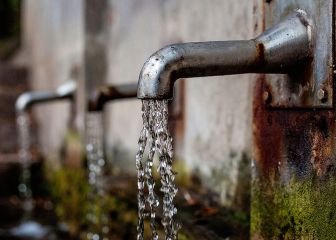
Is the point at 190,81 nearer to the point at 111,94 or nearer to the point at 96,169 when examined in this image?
the point at 111,94

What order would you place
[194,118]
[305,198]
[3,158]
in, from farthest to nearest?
[3,158], [194,118], [305,198]

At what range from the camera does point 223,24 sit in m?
2.58

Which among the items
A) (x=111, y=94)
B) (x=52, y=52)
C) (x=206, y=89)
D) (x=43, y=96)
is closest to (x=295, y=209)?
(x=206, y=89)

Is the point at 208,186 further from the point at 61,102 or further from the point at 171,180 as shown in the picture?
the point at 61,102

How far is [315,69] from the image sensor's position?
1496 millimetres

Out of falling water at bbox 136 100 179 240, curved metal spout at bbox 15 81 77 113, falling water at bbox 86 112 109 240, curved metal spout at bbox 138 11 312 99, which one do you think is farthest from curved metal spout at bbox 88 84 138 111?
curved metal spout at bbox 15 81 77 113

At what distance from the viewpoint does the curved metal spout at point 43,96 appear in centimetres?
485

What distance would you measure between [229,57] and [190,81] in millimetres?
1512

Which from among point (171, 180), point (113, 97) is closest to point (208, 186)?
point (113, 97)

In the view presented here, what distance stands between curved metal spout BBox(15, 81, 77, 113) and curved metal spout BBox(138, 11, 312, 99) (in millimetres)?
3617

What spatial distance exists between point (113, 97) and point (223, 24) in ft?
2.68

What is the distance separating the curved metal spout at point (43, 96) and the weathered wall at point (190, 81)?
1.10 feet

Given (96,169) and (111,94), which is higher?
(111,94)

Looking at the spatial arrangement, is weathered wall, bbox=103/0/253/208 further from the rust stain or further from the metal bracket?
the metal bracket
